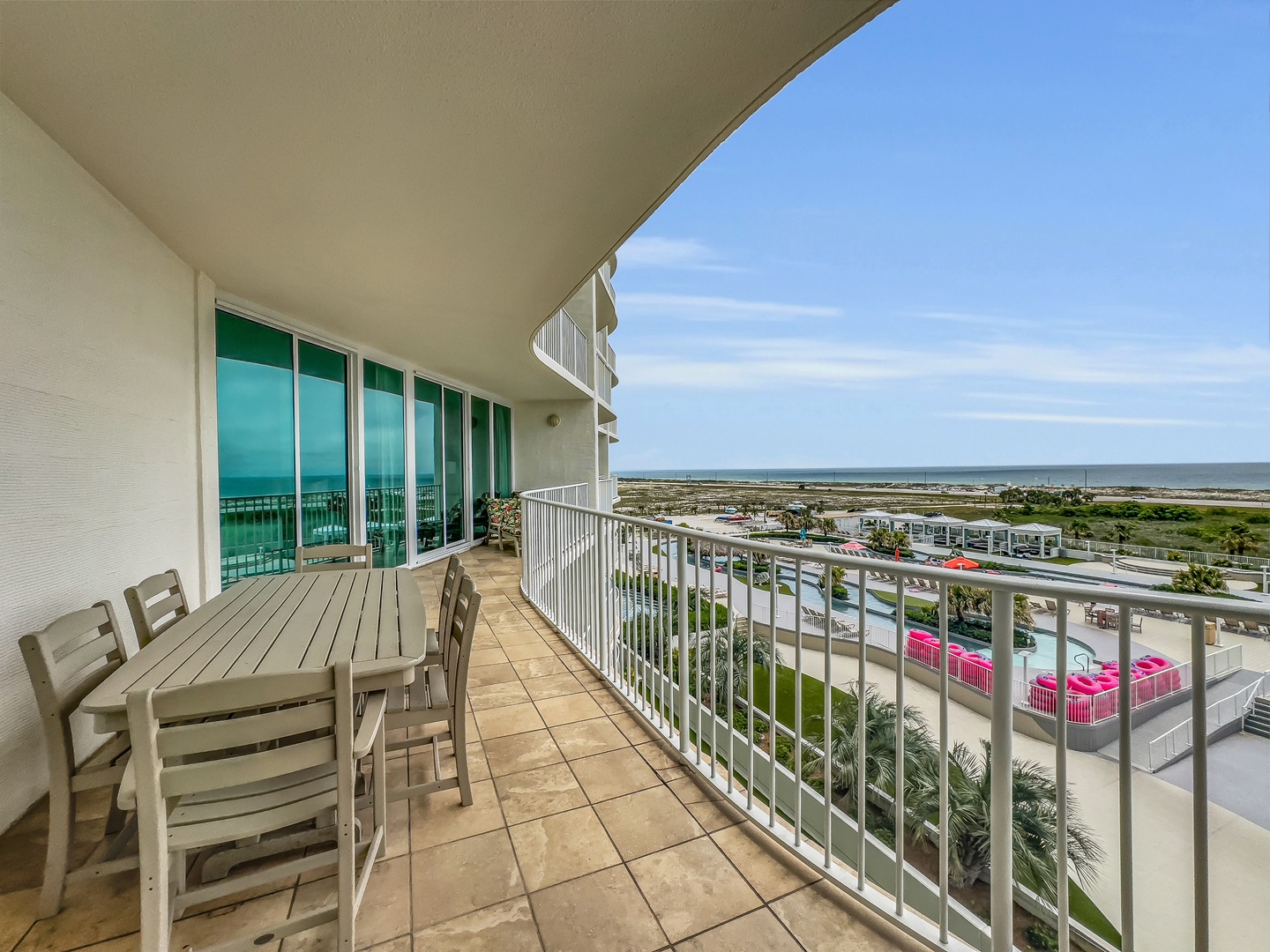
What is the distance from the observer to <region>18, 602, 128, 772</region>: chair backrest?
55.9 inches

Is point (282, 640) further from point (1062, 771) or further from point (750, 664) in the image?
point (1062, 771)

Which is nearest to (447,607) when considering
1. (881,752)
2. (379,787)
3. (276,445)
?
(379,787)

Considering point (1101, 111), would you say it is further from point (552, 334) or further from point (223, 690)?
point (223, 690)

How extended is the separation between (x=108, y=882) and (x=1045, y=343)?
45106mm

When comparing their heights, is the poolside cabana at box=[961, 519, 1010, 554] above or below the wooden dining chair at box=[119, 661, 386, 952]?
below

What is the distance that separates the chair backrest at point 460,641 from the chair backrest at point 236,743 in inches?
22.0

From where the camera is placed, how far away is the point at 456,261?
3326 mm

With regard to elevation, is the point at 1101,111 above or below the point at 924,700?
above

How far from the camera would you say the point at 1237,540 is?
35.0 ft

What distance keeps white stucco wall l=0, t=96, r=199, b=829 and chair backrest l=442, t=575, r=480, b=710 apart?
4.79 ft

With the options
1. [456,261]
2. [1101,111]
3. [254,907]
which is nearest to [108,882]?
[254,907]

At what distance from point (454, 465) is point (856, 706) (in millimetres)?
7039

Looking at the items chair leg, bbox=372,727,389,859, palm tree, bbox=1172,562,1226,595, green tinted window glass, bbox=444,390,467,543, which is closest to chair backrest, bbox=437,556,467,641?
chair leg, bbox=372,727,389,859

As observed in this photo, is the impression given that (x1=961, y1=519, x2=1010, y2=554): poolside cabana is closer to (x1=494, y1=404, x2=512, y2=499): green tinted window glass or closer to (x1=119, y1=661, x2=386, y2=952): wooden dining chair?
(x1=494, y1=404, x2=512, y2=499): green tinted window glass
